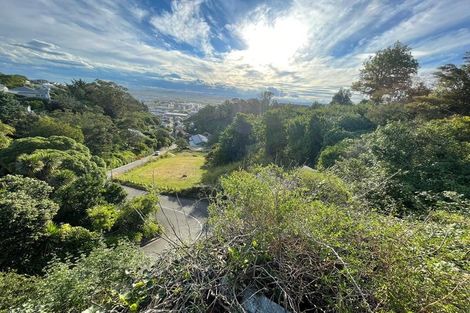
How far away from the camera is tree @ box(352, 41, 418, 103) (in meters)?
17.0

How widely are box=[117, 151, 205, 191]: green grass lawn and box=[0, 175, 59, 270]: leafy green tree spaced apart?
679 centimetres

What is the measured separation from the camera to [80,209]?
9.25 metres

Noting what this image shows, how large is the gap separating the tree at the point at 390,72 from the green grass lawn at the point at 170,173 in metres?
15.7

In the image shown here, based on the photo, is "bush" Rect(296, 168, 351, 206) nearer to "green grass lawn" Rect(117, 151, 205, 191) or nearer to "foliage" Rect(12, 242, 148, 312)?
"foliage" Rect(12, 242, 148, 312)

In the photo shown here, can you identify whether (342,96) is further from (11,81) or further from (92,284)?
(11,81)

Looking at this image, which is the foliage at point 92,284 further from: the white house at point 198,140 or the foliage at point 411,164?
the white house at point 198,140

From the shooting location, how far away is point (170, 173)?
66.5ft

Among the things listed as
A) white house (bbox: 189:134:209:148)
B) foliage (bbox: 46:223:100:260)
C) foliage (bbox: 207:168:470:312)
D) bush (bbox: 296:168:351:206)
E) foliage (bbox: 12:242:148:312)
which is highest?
foliage (bbox: 207:168:470:312)

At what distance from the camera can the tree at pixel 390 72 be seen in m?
17.0

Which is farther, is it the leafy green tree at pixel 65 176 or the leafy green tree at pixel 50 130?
the leafy green tree at pixel 50 130

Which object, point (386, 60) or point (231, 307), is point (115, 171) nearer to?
point (231, 307)

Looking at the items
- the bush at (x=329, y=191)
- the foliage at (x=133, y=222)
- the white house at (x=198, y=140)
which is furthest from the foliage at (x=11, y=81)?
the bush at (x=329, y=191)

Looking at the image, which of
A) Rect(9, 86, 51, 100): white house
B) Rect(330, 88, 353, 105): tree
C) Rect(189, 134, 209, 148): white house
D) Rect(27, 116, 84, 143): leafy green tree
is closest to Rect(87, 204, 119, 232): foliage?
Rect(27, 116, 84, 143): leafy green tree

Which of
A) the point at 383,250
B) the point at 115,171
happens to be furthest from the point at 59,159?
the point at 383,250
